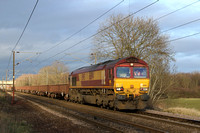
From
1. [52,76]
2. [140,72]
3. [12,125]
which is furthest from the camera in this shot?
[52,76]

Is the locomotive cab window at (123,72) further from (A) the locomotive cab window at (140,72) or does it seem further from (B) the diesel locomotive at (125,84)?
(A) the locomotive cab window at (140,72)

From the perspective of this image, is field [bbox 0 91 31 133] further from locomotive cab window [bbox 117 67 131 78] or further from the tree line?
the tree line

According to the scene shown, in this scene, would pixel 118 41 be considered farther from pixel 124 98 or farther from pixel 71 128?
pixel 71 128

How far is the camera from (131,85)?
16.6 m

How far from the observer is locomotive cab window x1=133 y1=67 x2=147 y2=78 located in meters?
16.9

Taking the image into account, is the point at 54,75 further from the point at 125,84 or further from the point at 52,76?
the point at 125,84

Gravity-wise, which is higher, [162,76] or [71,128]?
[162,76]

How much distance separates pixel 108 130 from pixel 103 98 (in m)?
8.32

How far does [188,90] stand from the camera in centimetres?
6650

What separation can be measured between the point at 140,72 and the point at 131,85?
127 centimetres

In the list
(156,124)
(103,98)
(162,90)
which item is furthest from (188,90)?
(156,124)

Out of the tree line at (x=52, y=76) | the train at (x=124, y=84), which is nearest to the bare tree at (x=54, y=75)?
the tree line at (x=52, y=76)

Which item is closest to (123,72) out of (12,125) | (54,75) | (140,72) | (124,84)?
(124,84)

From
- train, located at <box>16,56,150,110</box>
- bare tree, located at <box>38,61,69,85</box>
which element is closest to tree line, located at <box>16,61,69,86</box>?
bare tree, located at <box>38,61,69,85</box>
